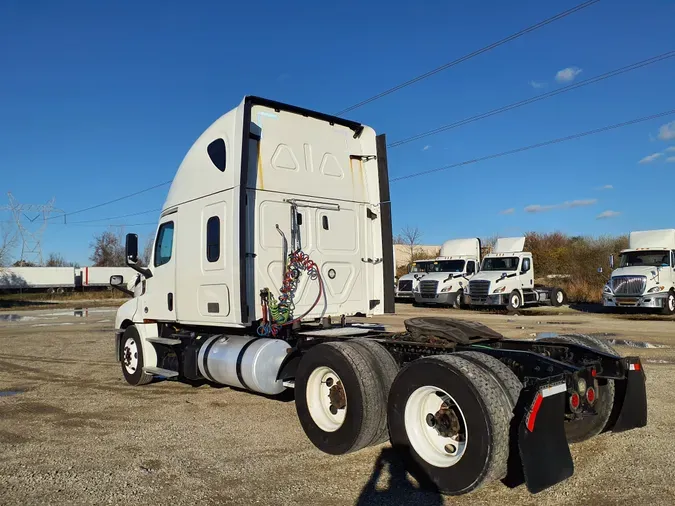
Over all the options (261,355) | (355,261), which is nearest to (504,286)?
(355,261)

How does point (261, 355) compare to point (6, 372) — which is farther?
point (6, 372)

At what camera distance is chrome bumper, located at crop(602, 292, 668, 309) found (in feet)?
73.8

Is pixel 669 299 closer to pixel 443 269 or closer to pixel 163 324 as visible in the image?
pixel 443 269

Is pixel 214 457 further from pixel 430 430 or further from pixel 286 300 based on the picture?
pixel 286 300

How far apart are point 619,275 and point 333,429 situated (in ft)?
70.8

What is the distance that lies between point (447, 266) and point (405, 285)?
9.23 ft

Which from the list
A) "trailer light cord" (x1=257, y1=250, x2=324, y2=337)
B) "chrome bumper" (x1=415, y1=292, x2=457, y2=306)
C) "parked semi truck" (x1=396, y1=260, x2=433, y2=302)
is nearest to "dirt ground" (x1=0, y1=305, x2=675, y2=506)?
"trailer light cord" (x1=257, y1=250, x2=324, y2=337)

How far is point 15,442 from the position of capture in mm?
6156

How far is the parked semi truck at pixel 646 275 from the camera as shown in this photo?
22656 millimetres

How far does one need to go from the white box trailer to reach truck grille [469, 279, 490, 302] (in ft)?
138

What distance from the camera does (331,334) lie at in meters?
6.62

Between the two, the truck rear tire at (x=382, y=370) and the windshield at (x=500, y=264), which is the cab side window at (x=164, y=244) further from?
the windshield at (x=500, y=264)

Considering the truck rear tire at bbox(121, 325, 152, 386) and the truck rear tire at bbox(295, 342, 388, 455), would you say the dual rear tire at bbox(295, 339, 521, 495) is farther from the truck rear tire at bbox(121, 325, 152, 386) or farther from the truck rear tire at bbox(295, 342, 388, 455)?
the truck rear tire at bbox(121, 325, 152, 386)

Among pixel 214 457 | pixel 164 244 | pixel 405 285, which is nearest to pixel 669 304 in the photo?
pixel 405 285
